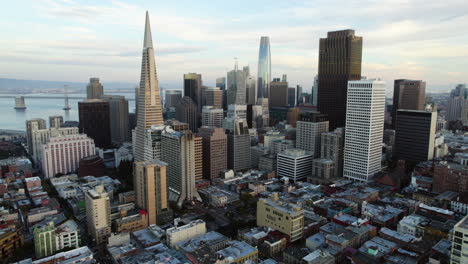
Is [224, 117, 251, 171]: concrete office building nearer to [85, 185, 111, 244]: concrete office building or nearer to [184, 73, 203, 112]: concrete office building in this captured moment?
[85, 185, 111, 244]: concrete office building

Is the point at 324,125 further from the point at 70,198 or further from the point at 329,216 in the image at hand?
the point at 70,198

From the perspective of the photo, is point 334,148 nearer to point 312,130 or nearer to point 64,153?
point 312,130

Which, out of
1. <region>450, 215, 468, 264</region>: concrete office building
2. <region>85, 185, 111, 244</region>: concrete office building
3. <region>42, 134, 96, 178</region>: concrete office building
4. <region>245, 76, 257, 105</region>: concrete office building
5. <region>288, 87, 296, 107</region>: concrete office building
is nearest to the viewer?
<region>450, 215, 468, 264</region>: concrete office building

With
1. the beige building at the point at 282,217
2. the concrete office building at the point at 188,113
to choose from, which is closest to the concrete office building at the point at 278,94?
the concrete office building at the point at 188,113

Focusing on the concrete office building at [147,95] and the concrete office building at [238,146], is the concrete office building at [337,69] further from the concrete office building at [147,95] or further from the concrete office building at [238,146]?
the concrete office building at [147,95]

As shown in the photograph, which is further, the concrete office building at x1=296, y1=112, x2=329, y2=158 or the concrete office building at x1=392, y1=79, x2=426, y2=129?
the concrete office building at x1=392, y1=79, x2=426, y2=129

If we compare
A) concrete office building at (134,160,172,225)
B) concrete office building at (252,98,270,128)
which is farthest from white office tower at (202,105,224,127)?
concrete office building at (134,160,172,225)
